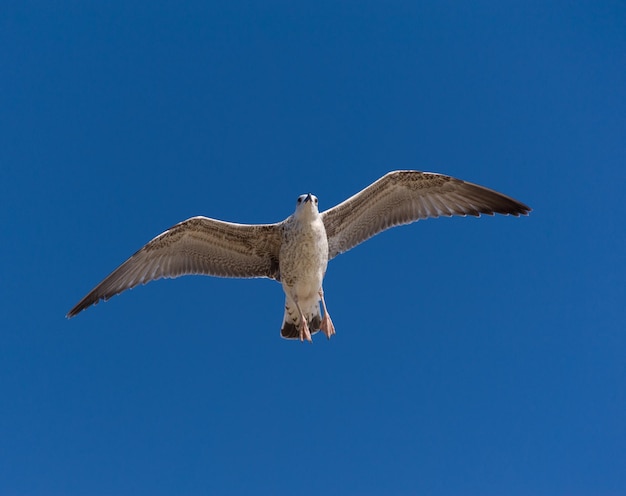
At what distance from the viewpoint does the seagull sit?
37.9 feet

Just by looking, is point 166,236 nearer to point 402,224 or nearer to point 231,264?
point 231,264

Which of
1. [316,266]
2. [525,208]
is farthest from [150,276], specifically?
[525,208]

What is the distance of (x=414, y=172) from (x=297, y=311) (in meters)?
2.88

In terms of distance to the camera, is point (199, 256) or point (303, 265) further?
point (199, 256)

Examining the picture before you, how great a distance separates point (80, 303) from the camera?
12.3 m

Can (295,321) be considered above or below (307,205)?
below

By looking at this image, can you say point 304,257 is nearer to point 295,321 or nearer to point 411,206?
point 295,321

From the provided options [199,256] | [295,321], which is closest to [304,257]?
[295,321]

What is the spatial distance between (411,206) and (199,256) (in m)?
3.58

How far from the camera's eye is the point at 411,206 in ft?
39.2

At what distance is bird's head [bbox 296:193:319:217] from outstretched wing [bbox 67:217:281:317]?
2.97ft

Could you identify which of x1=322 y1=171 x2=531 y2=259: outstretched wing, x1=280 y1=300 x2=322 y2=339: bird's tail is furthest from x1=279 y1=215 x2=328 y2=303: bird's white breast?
x1=322 y1=171 x2=531 y2=259: outstretched wing

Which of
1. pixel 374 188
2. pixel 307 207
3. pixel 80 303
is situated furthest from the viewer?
pixel 80 303

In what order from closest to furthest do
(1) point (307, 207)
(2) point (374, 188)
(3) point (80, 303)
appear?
(1) point (307, 207) → (2) point (374, 188) → (3) point (80, 303)
